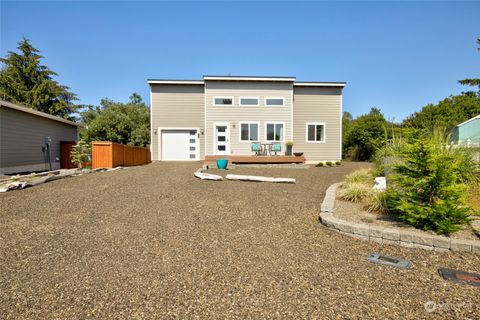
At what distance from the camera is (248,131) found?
1631 centimetres

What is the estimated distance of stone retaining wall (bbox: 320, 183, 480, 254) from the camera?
3086 mm

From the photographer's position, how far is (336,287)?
2359 mm

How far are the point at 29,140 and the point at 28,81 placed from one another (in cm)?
2183

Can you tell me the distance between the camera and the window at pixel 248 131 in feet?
53.4

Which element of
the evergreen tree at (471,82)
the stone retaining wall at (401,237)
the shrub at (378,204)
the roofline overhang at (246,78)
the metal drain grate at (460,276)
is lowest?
the metal drain grate at (460,276)

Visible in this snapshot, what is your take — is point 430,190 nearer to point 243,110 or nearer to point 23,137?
point 243,110

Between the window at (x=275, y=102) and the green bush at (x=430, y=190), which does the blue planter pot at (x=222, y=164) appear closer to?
the window at (x=275, y=102)

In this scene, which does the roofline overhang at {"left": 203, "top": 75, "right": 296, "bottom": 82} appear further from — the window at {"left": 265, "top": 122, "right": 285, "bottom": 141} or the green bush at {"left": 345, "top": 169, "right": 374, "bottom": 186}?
the green bush at {"left": 345, "top": 169, "right": 374, "bottom": 186}

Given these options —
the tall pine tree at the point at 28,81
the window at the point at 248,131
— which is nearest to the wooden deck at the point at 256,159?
the window at the point at 248,131

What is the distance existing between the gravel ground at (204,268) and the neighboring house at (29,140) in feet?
25.4

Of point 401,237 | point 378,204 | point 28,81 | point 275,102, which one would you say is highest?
point 28,81

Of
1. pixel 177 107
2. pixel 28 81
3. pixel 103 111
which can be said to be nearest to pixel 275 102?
pixel 177 107

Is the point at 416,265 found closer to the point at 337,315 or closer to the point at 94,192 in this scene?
the point at 337,315

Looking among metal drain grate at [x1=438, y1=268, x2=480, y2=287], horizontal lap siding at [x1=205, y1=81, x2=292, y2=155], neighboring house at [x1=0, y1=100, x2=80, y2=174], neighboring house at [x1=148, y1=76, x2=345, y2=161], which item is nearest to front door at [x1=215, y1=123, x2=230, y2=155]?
neighboring house at [x1=148, y1=76, x2=345, y2=161]
